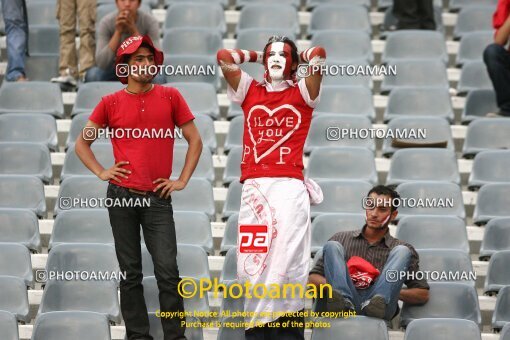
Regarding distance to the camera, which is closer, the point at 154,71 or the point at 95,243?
the point at 154,71

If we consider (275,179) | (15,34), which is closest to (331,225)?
(275,179)

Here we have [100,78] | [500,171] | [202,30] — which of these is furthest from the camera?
[202,30]

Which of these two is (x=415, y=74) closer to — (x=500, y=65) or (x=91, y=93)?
(x=500, y=65)

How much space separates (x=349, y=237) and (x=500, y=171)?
1901 mm

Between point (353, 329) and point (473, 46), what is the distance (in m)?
4.31

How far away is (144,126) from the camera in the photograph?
6727 mm

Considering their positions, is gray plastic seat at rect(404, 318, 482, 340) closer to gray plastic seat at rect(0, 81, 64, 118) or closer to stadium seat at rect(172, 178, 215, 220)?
A: stadium seat at rect(172, 178, 215, 220)

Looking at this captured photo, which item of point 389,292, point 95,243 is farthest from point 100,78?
point 389,292

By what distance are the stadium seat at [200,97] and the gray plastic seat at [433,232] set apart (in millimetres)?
2003

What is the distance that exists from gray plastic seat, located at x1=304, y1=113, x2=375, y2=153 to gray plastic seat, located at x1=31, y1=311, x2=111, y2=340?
109 inches

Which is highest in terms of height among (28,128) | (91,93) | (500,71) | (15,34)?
(15,34)

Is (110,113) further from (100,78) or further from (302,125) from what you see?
(100,78)

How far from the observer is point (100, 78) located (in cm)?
964

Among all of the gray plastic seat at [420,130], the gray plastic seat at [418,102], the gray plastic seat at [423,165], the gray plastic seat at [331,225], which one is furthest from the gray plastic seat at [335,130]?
the gray plastic seat at [331,225]
